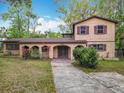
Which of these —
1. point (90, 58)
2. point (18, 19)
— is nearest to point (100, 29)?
point (90, 58)

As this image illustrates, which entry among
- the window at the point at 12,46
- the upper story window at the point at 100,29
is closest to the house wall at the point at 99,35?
the upper story window at the point at 100,29

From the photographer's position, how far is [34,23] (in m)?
51.2

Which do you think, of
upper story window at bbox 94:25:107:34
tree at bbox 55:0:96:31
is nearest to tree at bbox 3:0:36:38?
tree at bbox 55:0:96:31

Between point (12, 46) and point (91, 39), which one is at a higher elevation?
point (91, 39)

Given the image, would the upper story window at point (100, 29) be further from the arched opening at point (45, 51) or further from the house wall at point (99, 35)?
the arched opening at point (45, 51)

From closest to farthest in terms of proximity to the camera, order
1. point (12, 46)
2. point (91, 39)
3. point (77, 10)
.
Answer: point (91, 39) → point (12, 46) → point (77, 10)

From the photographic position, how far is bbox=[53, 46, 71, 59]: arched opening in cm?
3117

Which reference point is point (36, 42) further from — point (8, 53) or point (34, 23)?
point (34, 23)

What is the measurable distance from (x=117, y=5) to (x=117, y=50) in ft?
25.9

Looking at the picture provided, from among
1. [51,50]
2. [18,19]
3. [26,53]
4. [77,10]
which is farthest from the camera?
[18,19]

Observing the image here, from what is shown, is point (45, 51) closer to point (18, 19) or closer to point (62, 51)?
point (62, 51)

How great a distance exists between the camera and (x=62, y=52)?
1240 inches

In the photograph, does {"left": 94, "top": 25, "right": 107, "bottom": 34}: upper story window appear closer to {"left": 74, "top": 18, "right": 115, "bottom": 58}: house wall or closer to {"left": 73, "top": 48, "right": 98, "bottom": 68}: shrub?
{"left": 74, "top": 18, "right": 115, "bottom": 58}: house wall

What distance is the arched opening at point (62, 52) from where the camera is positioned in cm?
3117
